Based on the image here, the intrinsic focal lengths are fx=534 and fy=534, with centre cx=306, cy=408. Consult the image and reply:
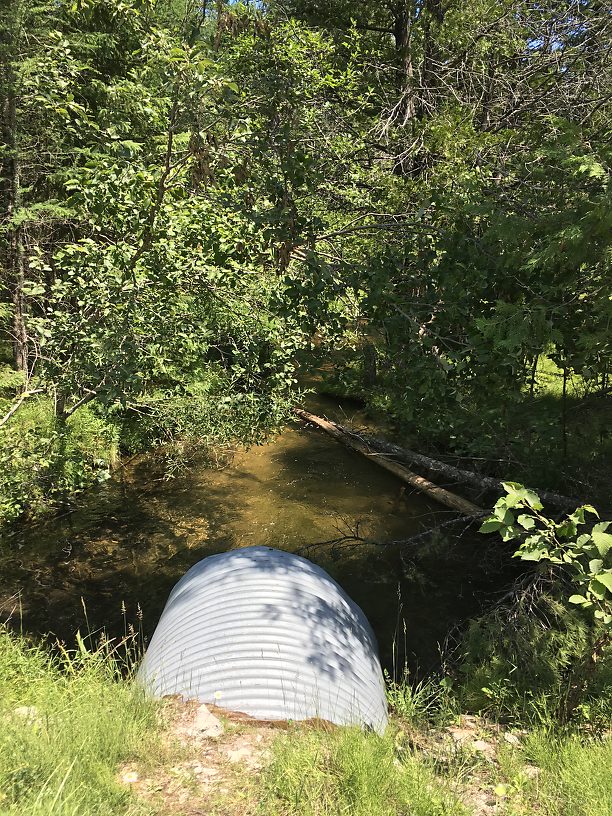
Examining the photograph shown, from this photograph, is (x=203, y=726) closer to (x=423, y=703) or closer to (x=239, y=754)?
(x=239, y=754)

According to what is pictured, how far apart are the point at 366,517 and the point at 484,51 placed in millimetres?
8044

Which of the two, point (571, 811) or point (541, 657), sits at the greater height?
point (571, 811)

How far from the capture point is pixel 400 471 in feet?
30.4

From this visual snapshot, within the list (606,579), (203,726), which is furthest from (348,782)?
(606,579)

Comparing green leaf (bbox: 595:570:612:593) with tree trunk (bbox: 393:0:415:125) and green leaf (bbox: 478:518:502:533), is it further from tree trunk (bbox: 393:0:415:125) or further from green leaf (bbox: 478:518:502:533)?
tree trunk (bbox: 393:0:415:125)

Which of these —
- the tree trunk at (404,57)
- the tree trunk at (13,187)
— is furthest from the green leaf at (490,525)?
the tree trunk at (404,57)

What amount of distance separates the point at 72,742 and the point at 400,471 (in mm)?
7229

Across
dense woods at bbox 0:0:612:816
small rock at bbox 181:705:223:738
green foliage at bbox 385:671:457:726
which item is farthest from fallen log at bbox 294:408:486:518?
small rock at bbox 181:705:223:738

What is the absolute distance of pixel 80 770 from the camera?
238 cm

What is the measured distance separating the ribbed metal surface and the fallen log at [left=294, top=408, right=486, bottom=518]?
7.99 feet

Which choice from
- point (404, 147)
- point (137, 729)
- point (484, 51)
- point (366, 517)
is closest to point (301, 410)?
point (366, 517)

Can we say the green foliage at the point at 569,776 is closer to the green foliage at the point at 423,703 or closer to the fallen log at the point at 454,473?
the green foliage at the point at 423,703

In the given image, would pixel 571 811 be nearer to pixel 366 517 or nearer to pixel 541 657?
pixel 541 657

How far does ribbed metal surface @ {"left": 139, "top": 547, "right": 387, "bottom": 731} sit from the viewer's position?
3.54 m
